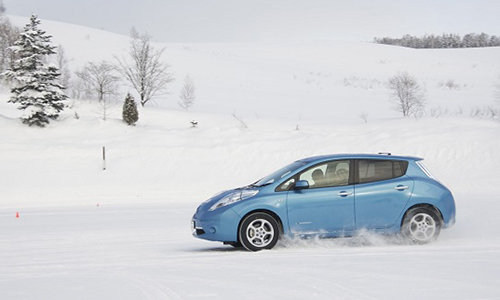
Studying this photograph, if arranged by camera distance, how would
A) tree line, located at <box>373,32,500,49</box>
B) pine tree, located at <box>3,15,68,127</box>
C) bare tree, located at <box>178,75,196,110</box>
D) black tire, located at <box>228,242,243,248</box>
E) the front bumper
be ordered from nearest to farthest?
the front bumper < black tire, located at <box>228,242,243,248</box> < pine tree, located at <box>3,15,68,127</box> < bare tree, located at <box>178,75,196,110</box> < tree line, located at <box>373,32,500,49</box>

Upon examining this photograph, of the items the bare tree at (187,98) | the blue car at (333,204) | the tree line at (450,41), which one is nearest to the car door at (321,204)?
the blue car at (333,204)

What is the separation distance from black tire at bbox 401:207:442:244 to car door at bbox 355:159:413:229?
20 cm

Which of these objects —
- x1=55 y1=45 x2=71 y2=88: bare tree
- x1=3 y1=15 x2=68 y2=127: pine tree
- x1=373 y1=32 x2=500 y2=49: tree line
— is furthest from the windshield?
x1=373 y1=32 x2=500 y2=49: tree line

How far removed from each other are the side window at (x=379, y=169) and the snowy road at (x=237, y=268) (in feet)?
3.26

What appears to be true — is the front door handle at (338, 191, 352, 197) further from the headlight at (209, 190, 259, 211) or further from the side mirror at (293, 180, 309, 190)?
the headlight at (209, 190, 259, 211)

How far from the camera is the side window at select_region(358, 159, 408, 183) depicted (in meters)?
9.76

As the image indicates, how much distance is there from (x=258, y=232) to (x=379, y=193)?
1.98m

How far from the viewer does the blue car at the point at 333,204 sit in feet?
30.5

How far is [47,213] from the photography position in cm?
1694

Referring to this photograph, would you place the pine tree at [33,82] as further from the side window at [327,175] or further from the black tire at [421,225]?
the black tire at [421,225]

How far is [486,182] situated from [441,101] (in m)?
36.3

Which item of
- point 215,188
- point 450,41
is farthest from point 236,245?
point 450,41

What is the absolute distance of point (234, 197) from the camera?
30.9ft

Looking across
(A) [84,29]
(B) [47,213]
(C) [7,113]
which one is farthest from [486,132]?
(A) [84,29]
